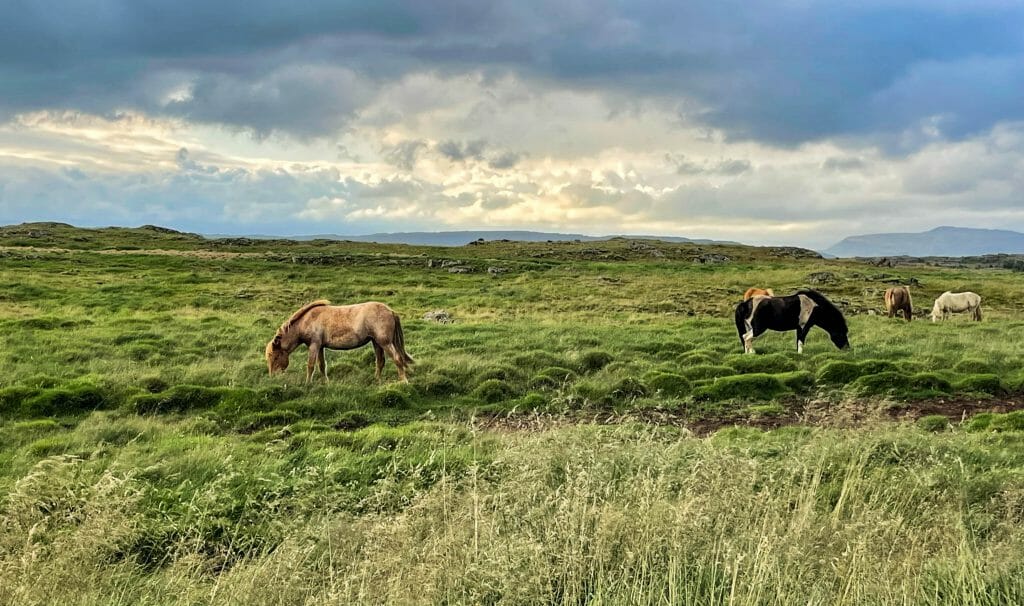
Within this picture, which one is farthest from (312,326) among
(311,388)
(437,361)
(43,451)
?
(43,451)

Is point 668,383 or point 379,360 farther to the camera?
point 379,360

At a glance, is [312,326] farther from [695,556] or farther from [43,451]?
[695,556]

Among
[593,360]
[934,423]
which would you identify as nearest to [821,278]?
[593,360]

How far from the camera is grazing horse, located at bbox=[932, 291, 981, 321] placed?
98.8ft

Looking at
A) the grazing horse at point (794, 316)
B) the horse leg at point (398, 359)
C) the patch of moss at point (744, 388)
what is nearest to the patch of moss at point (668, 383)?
the patch of moss at point (744, 388)

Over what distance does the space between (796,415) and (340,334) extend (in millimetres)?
10949

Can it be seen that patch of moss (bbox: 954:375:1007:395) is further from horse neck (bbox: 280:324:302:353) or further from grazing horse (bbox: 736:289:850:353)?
horse neck (bbox: 280:324:302:353)

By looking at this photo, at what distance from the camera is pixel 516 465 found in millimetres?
6910

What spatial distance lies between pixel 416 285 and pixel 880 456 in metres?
42.6

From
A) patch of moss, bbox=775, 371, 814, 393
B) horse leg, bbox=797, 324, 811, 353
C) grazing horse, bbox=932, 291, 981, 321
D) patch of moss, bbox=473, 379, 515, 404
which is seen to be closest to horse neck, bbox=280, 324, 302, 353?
patch of moss, bbox=473, 379, 515, 404

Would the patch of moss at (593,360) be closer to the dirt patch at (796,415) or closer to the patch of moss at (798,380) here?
the dirt patch at (796,415)

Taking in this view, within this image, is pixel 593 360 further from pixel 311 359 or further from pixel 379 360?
pixel 311 359

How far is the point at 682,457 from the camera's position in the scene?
24.7 feet

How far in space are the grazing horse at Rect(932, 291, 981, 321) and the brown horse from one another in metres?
27.4
